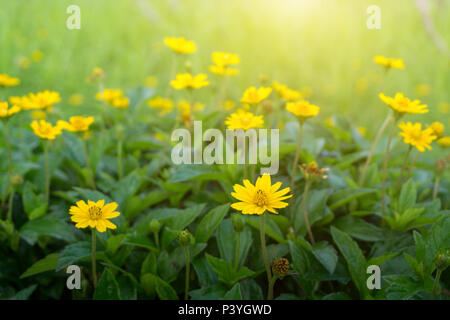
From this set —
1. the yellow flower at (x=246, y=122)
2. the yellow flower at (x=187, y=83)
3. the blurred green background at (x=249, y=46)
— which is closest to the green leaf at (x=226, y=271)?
the yellow flower at (x=246, y=122)

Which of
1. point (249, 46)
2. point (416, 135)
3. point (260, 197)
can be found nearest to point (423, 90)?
point (249, 46)

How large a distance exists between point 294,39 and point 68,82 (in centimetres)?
179

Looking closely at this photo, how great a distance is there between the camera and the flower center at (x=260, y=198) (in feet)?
2.96

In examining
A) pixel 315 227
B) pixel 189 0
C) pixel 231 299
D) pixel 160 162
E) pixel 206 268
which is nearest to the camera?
pixel 231 299

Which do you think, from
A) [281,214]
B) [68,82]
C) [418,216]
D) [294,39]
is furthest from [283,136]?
[294,39]

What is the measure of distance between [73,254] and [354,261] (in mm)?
692

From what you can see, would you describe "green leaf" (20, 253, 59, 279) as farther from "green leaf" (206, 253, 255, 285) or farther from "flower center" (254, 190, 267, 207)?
"flower center" (254, 190, 267, 207)

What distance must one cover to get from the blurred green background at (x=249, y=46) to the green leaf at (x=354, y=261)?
1.92 meters

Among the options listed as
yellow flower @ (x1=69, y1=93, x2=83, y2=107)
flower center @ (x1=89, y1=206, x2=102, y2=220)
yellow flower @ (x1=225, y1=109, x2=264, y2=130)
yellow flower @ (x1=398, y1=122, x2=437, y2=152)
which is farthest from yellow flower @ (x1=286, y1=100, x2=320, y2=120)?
yellow flower @ (x1=69, y1=93, x2=83, y2=107)

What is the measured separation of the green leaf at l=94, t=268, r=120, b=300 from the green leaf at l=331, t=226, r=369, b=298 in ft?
1.84

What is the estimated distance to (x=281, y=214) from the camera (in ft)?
4.17

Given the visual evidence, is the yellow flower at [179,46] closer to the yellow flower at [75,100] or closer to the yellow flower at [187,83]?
the yellow flower at [187,83]

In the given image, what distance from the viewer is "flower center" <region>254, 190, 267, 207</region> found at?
901 mm

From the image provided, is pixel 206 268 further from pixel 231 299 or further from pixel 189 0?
pixel 189 0
